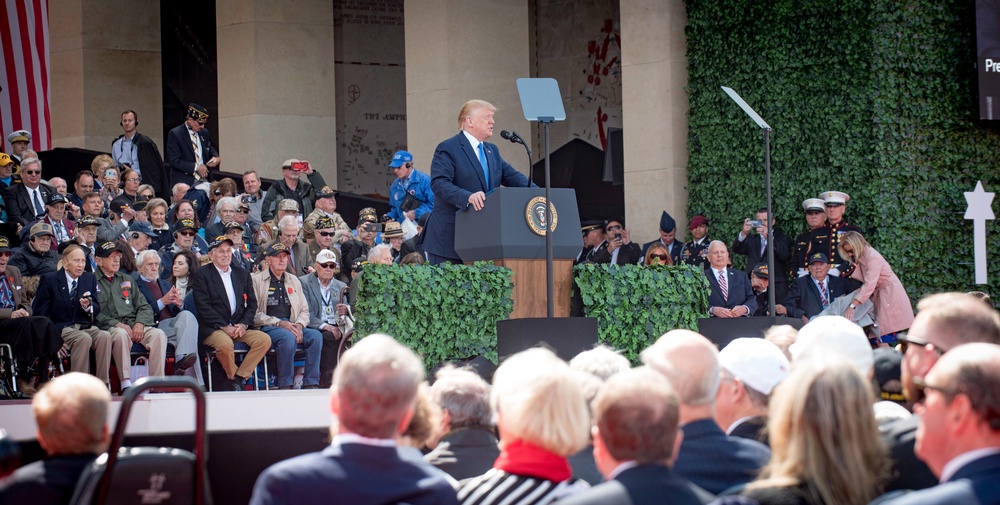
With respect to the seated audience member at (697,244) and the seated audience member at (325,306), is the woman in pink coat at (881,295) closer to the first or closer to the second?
the seated audience member at (697,244)

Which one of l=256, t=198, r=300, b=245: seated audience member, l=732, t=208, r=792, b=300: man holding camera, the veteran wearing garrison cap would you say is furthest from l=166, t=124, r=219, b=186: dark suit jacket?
l=732, t=208, r=792, b=300: man holding camera

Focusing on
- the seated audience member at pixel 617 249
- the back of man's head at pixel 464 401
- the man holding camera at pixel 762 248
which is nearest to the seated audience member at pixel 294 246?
the seated audience member at pixel 617 249

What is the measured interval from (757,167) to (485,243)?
7.68m

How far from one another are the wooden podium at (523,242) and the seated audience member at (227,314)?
8.28 ft

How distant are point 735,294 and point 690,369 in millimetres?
7781

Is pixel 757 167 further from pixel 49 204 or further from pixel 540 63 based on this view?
pixel 49 204

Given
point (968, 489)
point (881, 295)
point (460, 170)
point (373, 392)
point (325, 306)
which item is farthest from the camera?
point (881, 295)

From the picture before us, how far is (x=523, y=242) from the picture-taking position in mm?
7637

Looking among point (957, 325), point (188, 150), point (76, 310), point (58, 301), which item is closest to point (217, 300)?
point (76, 310)

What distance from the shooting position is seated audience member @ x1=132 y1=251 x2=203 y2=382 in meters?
9.47

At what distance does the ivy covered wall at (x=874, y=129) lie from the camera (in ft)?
46.0

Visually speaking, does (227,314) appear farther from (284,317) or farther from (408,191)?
(408,191)

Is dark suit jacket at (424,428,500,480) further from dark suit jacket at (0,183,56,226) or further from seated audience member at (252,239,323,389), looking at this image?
dark suit jacket at (0,183,56,226)

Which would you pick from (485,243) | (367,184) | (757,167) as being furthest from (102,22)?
(485,243)
